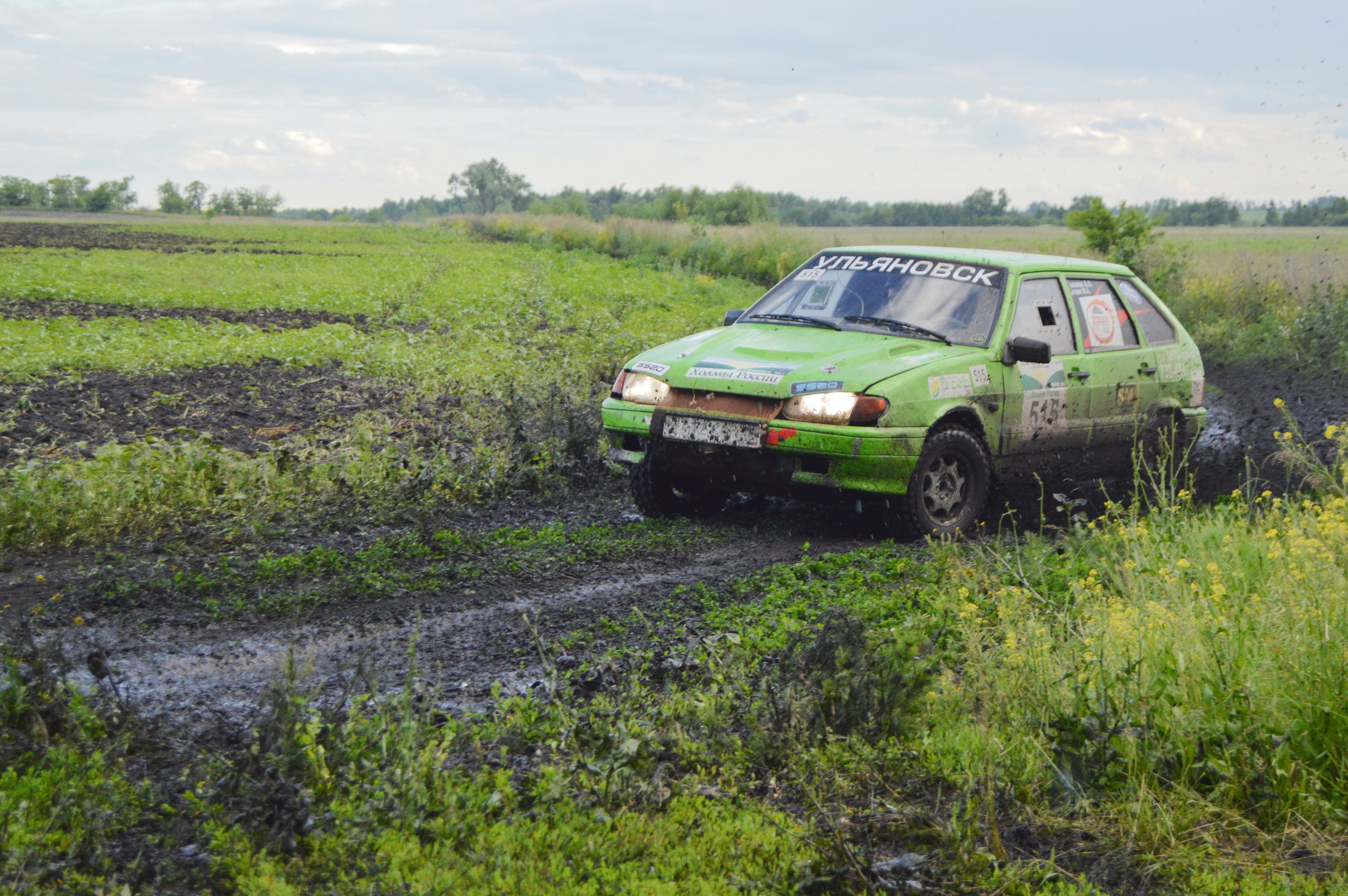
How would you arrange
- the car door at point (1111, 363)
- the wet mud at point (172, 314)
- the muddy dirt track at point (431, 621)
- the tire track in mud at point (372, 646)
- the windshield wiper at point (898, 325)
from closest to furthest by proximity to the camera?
the tire track in mud at point (372, 646), the muddy dirt track at point (431, 621), the windshield wiper at point (898, 325), the car door at point (1111, 363), the wet mud at point (172, 314)

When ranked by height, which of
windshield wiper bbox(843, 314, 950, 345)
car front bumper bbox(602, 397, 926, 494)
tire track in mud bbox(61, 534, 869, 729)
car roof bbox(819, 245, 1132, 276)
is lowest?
tire track in mud bbox(61, 534, 869, 729)

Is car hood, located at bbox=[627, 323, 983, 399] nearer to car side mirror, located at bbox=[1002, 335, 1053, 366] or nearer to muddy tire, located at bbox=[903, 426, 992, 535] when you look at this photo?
car side mirror, located at bbox=[1002, 335, 1053, 366]

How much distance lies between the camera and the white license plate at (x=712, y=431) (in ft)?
20.4

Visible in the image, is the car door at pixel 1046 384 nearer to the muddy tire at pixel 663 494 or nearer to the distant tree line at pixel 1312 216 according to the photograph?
the muddy tire at pixel 663 494

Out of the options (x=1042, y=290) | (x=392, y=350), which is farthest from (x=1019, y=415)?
(x=392, y=350)

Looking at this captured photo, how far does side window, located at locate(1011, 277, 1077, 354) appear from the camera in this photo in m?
7.12

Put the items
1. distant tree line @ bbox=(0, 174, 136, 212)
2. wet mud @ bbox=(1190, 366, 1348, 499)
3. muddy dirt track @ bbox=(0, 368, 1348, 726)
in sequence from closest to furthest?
1. muddy dirt track @ bbox=(0, 368, 1348, 726)
2. wet mud @ bbox=(1190, 366, 1348, 499)
3. distant tree line @ bbox=(0, 174, 136, 212)

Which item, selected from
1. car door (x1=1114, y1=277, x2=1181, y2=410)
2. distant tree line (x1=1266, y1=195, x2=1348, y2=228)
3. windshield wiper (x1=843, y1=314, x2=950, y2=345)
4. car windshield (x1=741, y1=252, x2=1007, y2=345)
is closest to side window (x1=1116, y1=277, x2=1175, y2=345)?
car door (x1=1114, y1=277, x2=1181, y2=410)

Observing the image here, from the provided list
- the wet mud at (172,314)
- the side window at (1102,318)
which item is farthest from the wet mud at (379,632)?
the wet mud at (172,314)

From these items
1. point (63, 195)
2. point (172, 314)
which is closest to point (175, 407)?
point (172, 314)

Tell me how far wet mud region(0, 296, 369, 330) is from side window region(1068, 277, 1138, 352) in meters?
13.0

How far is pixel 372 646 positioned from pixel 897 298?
15.2 ft

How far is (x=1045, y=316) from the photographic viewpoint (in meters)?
7.30

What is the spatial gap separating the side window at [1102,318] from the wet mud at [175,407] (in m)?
6.14
